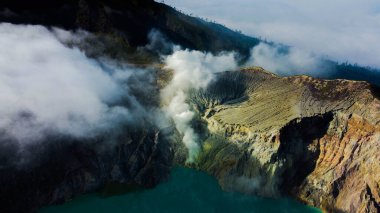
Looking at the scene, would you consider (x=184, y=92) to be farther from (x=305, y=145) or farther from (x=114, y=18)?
(x=114, y=18)

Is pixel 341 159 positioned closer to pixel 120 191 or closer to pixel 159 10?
pixel 120 191

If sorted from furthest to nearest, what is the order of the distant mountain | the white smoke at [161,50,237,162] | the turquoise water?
the distant mountain
the white smoke at [161,50,237,162]
the turquoise water

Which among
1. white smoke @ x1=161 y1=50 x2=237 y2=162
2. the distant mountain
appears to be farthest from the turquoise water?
the distant mountain

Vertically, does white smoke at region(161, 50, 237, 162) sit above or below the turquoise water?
above

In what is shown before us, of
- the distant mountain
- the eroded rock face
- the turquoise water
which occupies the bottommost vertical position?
the turquoise water

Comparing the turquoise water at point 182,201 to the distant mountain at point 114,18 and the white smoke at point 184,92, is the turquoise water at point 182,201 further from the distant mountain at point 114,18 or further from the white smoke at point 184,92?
the distant mountain at point 114,18

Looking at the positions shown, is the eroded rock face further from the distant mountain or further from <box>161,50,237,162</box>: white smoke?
the distant mountain
